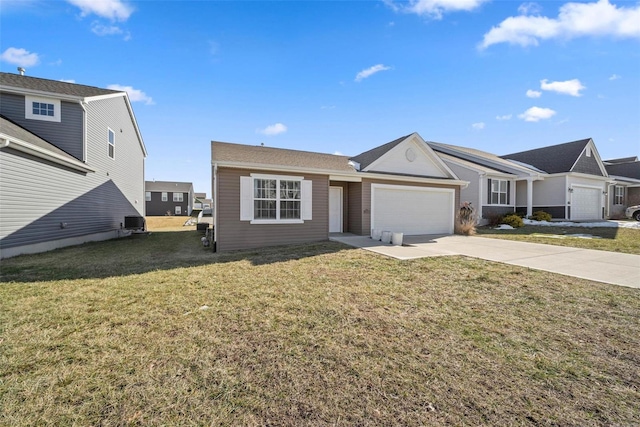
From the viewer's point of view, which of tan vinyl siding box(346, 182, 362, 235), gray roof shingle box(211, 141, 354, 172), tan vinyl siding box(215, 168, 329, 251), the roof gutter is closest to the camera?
the roof gutter

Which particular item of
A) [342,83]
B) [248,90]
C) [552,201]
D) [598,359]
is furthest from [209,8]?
[552,201]

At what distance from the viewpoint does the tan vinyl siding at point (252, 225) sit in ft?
30.1

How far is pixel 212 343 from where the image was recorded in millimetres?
3174

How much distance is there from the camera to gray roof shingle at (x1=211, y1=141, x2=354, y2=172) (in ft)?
31.1

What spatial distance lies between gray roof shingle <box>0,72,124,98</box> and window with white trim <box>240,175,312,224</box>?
30.2 ft

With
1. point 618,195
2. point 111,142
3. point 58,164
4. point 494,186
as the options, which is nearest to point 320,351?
point 58,164

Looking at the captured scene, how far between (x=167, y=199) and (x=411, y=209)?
1522 inches

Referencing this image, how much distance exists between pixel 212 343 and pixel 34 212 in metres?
10.3

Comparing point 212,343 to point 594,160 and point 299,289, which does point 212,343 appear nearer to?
point 299,289

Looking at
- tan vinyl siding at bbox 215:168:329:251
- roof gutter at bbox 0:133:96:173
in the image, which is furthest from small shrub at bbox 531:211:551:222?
roof gutter at bbox 0:133:96:173

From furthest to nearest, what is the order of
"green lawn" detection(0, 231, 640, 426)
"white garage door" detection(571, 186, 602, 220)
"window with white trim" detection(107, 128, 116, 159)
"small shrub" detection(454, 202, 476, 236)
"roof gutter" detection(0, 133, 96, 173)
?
1. "white garage door" detection(571, 186, 602, 220)
2. "window with white trim" detection(107, 128, 116, 159)
3. "small shrub" detection(454, 202, 476, 236)
4. "roof gutter" detection(0, 133, 96, 173)
5. "green lawn" detection(0, 231, 640, 426)

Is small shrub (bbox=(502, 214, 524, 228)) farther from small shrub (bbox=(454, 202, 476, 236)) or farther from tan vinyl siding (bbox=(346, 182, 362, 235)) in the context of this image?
tan vinyl siding (bbox=(346, 182, 362, 235))

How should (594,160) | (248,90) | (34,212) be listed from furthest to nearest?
(594,160) < (248,90) < (34,212)

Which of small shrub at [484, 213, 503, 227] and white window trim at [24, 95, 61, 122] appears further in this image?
small shrub at [484, 213, 503, 227]
